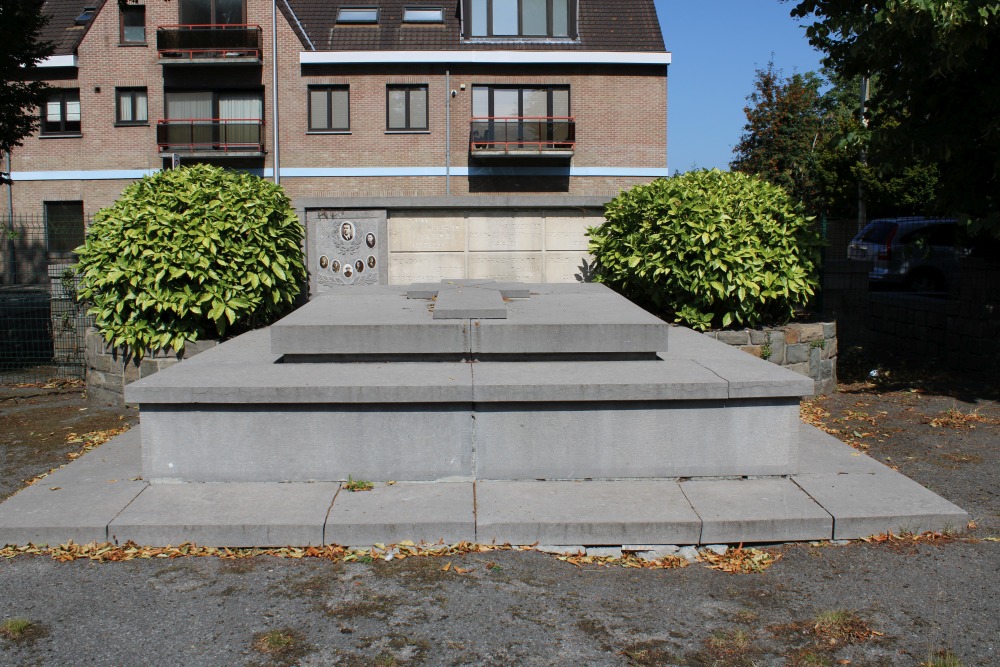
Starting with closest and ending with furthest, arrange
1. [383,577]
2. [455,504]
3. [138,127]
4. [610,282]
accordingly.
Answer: [383,577] < [455,504] < [610,282] < [138,127]

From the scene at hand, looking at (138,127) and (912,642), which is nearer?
(912,642)

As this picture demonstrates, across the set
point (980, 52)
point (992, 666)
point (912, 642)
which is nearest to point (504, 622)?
point (912, 642)

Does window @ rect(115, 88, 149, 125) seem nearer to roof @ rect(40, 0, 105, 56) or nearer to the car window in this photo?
roof @ rect(40, 0, 105, 56)

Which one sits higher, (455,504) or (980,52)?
(980,52)

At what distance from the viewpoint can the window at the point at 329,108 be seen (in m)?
29.1

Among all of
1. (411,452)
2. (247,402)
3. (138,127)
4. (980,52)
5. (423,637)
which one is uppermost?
(138,127)

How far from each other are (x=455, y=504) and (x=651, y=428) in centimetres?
140

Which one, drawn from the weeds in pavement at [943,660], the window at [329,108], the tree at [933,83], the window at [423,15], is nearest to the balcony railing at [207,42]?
the window at [329,108]

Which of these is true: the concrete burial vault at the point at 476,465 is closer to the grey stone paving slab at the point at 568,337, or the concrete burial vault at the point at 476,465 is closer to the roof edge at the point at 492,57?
the grey stone paving slab at the point at 568,337

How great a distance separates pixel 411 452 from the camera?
582cm

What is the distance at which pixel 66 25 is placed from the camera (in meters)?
30.7

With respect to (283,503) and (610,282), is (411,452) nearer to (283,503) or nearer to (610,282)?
(283,503)

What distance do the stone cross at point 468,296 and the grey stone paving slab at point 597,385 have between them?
96 cm

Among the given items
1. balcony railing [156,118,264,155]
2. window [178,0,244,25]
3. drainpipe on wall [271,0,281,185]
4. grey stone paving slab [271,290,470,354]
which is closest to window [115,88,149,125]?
balcony railing [156,118,264,155]
